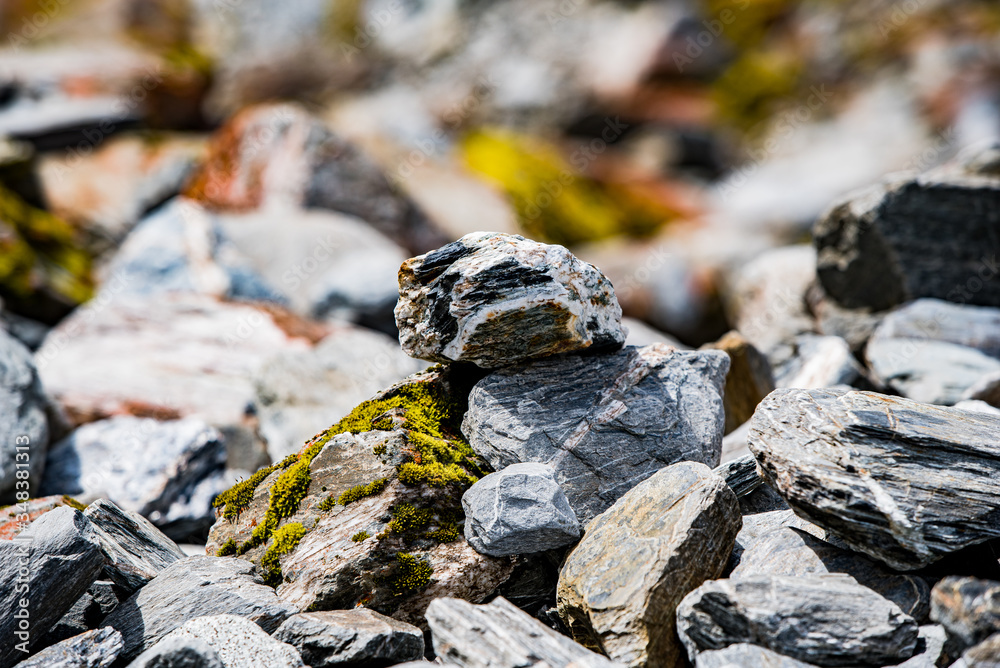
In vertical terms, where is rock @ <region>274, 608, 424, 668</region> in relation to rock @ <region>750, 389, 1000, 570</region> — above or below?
below

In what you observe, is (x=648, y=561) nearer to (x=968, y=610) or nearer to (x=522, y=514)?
(x=522, y=514)

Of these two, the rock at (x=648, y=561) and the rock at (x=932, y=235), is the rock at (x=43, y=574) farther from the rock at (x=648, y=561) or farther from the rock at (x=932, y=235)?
the rock at (x=932, y=235)

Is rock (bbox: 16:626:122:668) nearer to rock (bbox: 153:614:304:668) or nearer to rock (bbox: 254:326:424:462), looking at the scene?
rock (bbox: 153:614:304:668)

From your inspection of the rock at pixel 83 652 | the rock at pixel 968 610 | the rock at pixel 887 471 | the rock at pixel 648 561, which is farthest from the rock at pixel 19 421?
the rock at pixel 968 610

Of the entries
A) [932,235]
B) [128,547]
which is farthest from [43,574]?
[932,235]

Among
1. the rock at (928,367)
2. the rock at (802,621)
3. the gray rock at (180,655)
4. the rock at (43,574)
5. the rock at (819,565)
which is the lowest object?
the rock at (928,367)

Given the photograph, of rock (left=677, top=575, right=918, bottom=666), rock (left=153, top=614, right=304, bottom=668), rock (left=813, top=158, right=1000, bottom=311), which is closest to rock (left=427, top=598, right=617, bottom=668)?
rock (left=677, top=575, right=918, bottom=666)
